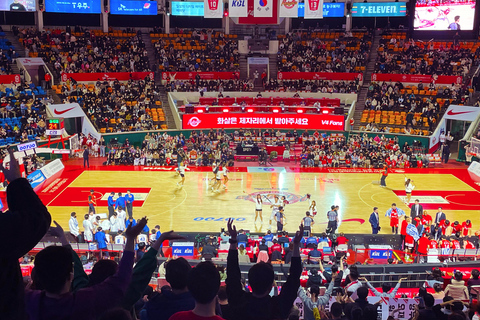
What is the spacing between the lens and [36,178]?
26375mm

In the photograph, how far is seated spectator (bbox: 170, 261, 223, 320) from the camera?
357 centimetres

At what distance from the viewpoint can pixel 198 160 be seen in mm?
33312

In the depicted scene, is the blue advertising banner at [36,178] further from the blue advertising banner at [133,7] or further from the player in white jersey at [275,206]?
the blue advertising banner at [133,7]

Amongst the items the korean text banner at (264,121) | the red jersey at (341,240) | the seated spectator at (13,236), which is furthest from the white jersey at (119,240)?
the korean text banner at (264,121)

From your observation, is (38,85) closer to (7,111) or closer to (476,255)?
(7,111)

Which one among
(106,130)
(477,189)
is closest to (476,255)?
(477,189)

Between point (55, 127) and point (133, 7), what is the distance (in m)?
18.5

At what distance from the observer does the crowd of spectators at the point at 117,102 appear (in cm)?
3834

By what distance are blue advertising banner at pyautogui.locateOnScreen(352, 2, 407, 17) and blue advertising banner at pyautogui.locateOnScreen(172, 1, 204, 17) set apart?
15.5 meters

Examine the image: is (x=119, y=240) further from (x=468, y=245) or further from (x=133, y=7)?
(x=133, y=7)

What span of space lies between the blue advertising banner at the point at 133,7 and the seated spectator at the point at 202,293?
4765cm

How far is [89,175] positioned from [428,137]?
23.7 meters

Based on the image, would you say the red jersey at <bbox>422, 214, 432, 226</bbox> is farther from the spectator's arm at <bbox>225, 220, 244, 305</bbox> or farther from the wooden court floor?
the spectator's arm at <bbox>225, 220, 244, 305</bbox>

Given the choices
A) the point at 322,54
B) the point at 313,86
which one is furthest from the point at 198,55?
the point at 322,54
